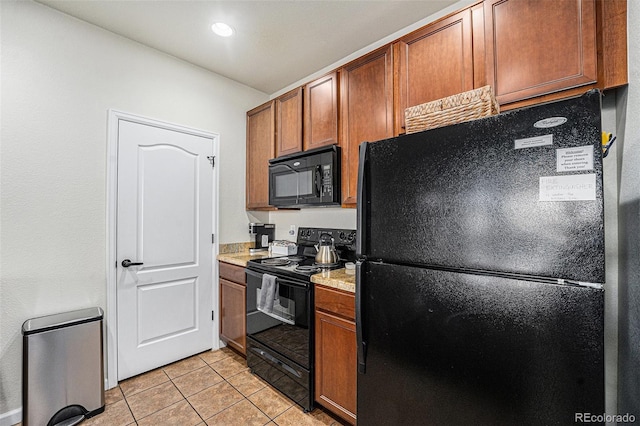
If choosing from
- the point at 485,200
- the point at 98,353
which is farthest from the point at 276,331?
the point at 485,200

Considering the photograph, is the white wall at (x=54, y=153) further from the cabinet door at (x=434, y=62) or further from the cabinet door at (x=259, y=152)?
the cabinet door at (x=434, y=62)

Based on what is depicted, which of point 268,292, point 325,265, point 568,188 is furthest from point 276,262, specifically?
point 568,188

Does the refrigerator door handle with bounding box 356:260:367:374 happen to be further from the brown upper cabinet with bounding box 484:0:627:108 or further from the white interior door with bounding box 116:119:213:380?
the white interior door with bounding box 116:119:213:380

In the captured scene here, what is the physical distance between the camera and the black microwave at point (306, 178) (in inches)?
86.3

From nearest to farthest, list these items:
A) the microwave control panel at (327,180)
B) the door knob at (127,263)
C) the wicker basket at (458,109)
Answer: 1. the wicker basket at (458,109)
2. the microwave control panel at (327,180)
3. the door knob at (127,263)

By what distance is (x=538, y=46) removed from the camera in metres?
1.36

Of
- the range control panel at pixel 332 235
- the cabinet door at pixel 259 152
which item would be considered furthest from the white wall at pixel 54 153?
the range control panel at pixel 332 235

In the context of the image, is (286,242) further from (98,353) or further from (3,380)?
(3,380)

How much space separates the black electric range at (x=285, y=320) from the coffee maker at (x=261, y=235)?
747 mm

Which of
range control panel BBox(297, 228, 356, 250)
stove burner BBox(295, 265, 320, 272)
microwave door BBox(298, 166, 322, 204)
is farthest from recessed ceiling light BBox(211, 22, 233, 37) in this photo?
stove burner BBox(295, 265, 320, 272)

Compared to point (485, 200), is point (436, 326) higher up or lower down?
lower down

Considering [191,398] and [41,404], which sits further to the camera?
[191,398]

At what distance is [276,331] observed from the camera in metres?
2.13

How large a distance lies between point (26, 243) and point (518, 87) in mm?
3100
